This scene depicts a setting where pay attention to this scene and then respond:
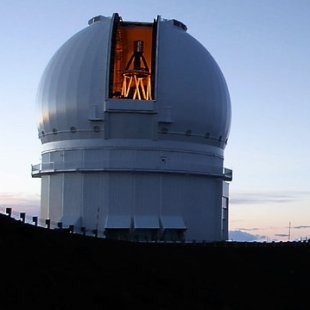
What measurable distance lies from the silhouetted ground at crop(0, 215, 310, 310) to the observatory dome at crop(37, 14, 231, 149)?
8334 mm

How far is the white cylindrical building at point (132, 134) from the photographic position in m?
29.6

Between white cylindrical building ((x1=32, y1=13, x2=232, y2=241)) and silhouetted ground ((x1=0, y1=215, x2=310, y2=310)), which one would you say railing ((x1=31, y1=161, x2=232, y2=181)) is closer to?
white cylindrical building ((x1=32, y1=13, x2=232, y2=241))

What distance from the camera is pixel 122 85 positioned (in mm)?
31203

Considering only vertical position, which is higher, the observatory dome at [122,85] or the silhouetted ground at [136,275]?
the observatory dome at [122,85]

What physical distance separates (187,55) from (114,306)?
66.3ft

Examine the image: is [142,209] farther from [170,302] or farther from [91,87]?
[170,302]

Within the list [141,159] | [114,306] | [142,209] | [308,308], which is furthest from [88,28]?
[114,306]

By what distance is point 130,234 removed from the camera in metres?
29.1

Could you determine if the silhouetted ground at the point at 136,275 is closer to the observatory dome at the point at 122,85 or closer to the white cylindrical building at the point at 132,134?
the white cylindrical building at the point at 132,134

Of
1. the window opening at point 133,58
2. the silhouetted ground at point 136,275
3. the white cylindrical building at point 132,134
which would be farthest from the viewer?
the window opening at point 133,58

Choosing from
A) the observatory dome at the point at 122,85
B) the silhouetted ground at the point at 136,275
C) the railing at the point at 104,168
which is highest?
the observatory dome at the point at 122,85

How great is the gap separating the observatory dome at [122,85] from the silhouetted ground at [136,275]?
8334 millimetres

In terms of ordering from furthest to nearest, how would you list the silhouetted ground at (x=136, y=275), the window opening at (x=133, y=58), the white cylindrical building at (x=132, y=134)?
the window opening at (x=133, y=58) → the white cylindrical building at (x=132, y=134) → the silhouetted ground at (x=136, y=275)

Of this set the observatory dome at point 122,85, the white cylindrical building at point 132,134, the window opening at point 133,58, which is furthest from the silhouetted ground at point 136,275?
the window opening at point 133,58
